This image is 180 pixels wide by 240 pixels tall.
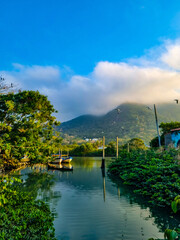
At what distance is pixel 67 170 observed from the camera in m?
36.9

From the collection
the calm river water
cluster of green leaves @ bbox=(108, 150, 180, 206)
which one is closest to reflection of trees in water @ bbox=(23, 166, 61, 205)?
the calm river water

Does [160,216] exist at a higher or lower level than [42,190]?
higher

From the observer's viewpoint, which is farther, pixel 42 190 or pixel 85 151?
pixel 85 151

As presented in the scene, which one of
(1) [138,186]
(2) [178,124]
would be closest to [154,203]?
(1) [138,186]

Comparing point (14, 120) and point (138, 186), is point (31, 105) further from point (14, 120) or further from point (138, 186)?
point (138, 186)

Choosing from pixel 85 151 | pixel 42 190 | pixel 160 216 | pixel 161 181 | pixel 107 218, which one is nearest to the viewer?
pixel 107 218

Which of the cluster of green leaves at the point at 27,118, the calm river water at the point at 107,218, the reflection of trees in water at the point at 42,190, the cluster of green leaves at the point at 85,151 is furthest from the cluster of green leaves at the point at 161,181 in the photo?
the cluster of green leaves at the point at 85,151

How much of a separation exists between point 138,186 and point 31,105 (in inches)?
631

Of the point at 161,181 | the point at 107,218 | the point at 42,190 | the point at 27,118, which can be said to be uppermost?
the point at 27,118

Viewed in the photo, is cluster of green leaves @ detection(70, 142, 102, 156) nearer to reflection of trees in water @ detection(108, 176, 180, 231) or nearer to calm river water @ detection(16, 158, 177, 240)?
calm river water @ detection(16, 158, 177, 240)

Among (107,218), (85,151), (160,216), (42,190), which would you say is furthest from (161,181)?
(85,151)

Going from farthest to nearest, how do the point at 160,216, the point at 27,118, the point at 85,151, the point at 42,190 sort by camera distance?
the point at 85,151 → the point at 27,118 → the point at 42,190 → the point at 160,216

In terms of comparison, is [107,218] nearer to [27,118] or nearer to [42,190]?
[42,190]

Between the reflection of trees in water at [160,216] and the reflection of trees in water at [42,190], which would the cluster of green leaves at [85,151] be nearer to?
the reflection of trees in water at [42,190]
